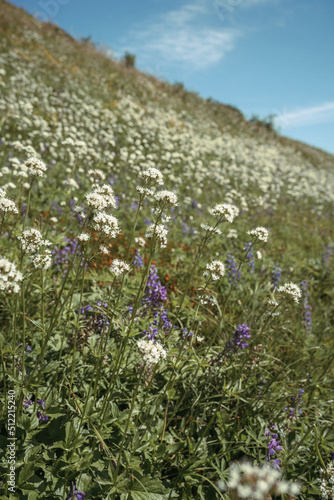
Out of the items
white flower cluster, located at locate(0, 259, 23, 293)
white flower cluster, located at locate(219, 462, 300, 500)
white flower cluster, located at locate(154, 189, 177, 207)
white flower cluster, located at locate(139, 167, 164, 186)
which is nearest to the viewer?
white flower cluster, located at locate(219, 462, 300, 500)

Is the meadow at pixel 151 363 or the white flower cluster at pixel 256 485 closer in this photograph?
the white flower cluster at pixel 256 485

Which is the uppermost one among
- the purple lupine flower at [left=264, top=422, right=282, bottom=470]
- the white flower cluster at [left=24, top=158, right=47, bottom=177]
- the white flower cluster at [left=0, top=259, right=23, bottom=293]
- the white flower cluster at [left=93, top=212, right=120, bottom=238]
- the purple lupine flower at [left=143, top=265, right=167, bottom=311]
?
the white flower cluster at [left=24, top=158, right=47, bottom=177]

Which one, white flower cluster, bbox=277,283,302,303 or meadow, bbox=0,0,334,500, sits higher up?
white flower cluster, bbox=277,283,302,303

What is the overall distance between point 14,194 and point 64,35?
28036mm

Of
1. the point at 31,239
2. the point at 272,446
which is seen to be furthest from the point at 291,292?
the point at 31,239

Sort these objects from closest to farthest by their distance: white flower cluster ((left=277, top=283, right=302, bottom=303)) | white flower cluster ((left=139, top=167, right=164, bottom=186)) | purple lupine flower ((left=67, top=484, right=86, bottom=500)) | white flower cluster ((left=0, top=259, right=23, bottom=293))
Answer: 1. white flower cluster ((left=0, top=259, right=23, bottom=293))
2. purple lupine flower ((left=67, top=484, right=86, bottom=500))
3. white flower cluster ((left=139, top=167, right=164, bottom=186))
4. white flower cluster ((left=277, top=283, right=302, bottom=303))

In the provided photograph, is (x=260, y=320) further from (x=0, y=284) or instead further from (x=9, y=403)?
(x=0, y=284)

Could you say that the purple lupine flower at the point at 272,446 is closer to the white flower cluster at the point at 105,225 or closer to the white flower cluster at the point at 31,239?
the white flower cluster at the point at 105,225

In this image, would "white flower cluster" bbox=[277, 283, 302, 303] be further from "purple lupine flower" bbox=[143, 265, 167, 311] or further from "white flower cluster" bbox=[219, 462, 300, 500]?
"white flower cluster" bbox=[219, 462, 300, 500]

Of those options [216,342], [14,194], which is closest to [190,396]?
[216,342]

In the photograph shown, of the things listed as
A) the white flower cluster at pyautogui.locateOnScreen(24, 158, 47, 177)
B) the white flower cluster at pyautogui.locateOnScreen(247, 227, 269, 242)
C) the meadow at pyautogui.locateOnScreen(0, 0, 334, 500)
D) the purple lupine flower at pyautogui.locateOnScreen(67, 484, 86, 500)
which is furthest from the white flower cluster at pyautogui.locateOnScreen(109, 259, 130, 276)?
the purple lupine flower at pyautogui.locateOnScreen(67, 484, 86, 500)

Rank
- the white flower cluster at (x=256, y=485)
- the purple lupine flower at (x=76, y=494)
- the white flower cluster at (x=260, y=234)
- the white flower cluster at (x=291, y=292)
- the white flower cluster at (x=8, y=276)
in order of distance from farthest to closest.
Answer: the white flower cluster at (x=260, y=234) → the white flower cluster at (x=291, y=292) → the purple lupine flower at (x=76, y=494) → the white flower cluster at (x=8, y=276) → the white flower cluster at (x=256, y=485)

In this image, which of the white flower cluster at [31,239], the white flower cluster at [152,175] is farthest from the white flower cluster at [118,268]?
the white flower cluster at [152,175]

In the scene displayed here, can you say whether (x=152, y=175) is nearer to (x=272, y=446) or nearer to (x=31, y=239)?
(x=31, y=239)
